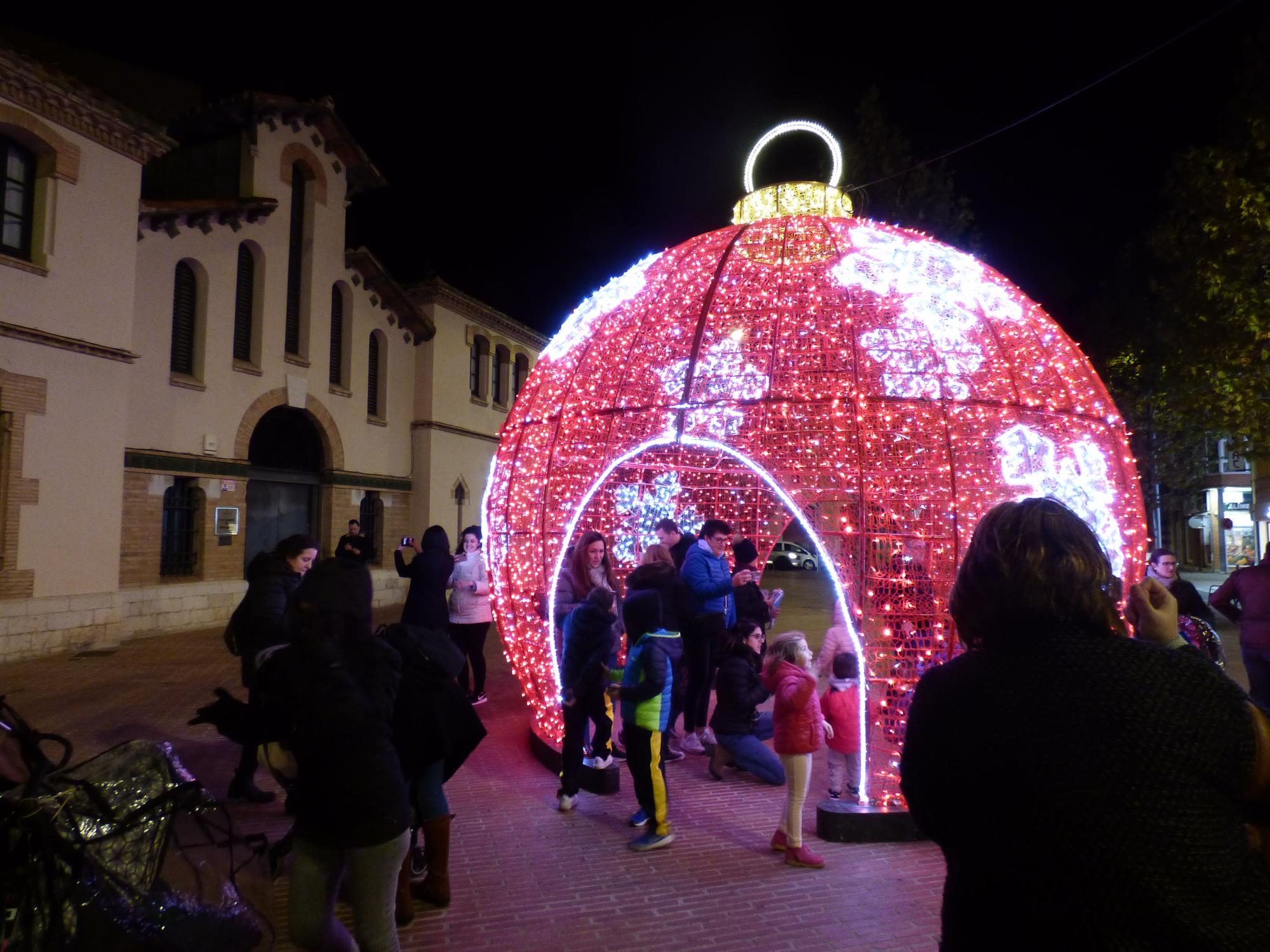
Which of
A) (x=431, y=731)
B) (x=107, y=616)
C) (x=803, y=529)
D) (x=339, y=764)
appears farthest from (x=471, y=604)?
(x=107, y=616)

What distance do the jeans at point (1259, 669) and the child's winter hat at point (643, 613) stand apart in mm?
4240

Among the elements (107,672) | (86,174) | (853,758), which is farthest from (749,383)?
(86,174)

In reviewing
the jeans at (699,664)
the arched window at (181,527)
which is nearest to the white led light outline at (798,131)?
the jeans at (699,664)

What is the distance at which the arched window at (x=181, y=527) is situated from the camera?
1325 centimetres

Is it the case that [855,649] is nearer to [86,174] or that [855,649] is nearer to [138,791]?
[138,791]

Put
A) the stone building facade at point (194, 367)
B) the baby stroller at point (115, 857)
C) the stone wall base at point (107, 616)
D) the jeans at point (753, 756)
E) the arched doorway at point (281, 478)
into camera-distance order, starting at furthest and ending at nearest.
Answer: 1. the arched doorway at point (281, 478)
2. the stone building facade at point (194, 367)
3. the stone wall base at point (107, 616)
4. the jeans at point (753, 756)
5. the baby stroller at point (115, 857)

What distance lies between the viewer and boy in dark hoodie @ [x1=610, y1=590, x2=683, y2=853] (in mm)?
4820

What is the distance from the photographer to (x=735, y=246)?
6.52 meters

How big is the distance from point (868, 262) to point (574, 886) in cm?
459

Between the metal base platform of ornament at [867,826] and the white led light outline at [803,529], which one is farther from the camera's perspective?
the white led light outline at [803,529]

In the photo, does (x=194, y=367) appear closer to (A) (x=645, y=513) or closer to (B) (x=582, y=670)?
(A) (x=645, y=513)

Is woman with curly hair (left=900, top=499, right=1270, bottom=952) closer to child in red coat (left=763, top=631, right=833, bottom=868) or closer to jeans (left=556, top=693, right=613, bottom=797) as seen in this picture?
child in red coat (left=763, top=631, right=833, bottom=868)

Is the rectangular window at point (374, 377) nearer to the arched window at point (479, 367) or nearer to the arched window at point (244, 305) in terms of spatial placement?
the arched window at point (479, 367)

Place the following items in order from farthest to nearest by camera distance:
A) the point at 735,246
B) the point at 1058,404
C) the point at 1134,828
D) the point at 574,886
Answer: the point at 735,246 → the point at 1058,404 → the point at 574,886 → the point at 1134,828
